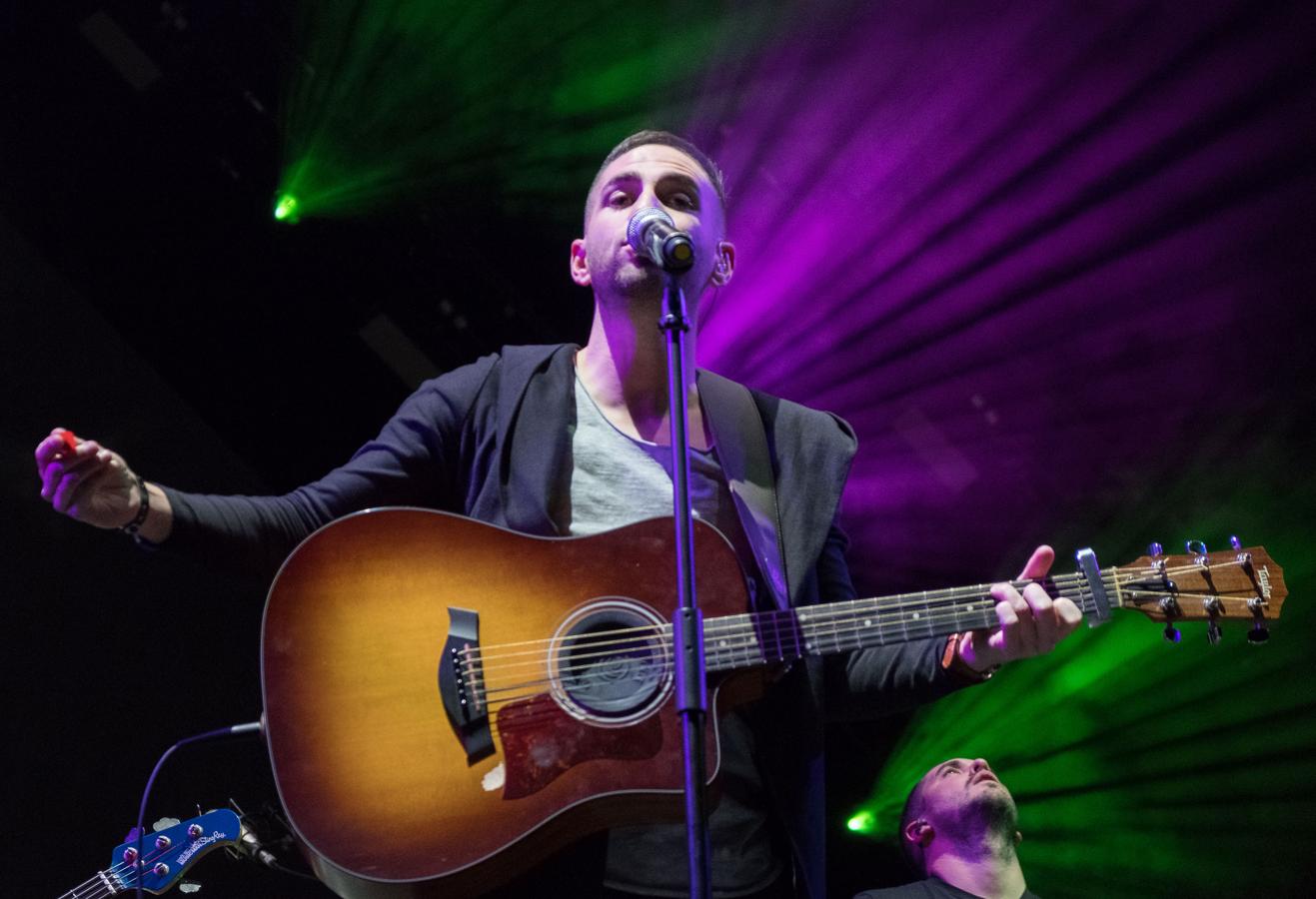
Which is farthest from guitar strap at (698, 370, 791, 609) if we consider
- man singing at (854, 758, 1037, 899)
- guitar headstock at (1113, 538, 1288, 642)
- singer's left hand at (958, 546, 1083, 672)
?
man singing at (854, 758, 1037, 899)

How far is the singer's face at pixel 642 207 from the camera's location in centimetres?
257

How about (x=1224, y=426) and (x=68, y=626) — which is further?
(x=1224, y=426)

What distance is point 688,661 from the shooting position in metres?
1.70

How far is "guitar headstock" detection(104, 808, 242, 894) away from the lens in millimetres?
3057

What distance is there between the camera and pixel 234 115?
3.81 m

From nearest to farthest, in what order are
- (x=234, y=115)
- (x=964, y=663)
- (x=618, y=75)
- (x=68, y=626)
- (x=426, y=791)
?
1. (x=426, y=791)
2. (x=964, y=663)
3. (x=68, y=626)
4. (x=234, y=115)
5. (x=618, y=75)

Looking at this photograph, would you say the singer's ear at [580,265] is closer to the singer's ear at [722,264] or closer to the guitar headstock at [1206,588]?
the singer's ear at [722,264]

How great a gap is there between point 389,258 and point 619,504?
1.99 metres

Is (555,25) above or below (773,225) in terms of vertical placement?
above

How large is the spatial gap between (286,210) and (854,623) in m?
2.56

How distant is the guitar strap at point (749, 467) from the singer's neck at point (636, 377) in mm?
52

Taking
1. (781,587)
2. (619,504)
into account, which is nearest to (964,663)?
(781,587)

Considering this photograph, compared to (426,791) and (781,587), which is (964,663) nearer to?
(781,587)

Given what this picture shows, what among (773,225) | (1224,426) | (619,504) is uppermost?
(773,225)
